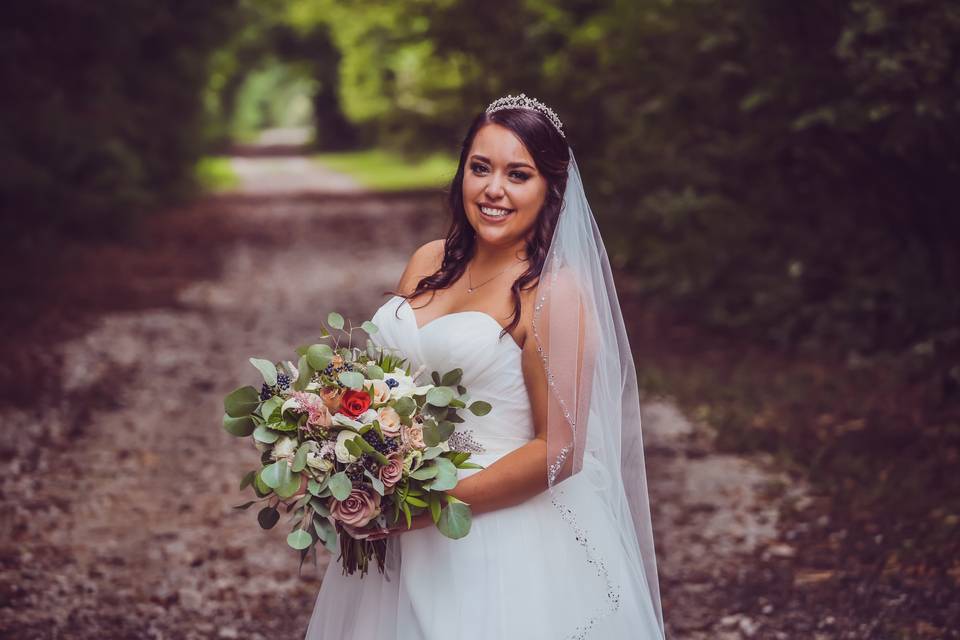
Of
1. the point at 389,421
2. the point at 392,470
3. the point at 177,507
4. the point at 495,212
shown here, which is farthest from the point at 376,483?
the point at 177,507

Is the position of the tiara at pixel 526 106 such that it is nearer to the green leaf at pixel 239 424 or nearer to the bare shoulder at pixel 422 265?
the bare shoulder at pixel 422 265

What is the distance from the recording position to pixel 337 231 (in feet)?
69.4

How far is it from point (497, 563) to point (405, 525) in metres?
0.31

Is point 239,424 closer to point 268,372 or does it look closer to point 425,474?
point 268,372

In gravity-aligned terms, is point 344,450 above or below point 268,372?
below

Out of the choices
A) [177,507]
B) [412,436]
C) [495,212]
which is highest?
[177,507]

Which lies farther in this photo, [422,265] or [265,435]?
[422,265]

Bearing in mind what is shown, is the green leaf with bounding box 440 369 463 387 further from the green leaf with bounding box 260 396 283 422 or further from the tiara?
the tiara

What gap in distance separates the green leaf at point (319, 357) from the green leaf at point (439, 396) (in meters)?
0.28

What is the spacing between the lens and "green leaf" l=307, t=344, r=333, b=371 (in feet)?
8.97

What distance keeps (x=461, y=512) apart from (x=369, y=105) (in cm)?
2815

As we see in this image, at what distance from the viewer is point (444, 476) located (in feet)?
8.82

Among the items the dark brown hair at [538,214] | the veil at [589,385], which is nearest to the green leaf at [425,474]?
the veil at [589,385]

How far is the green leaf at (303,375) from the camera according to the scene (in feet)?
9.08
